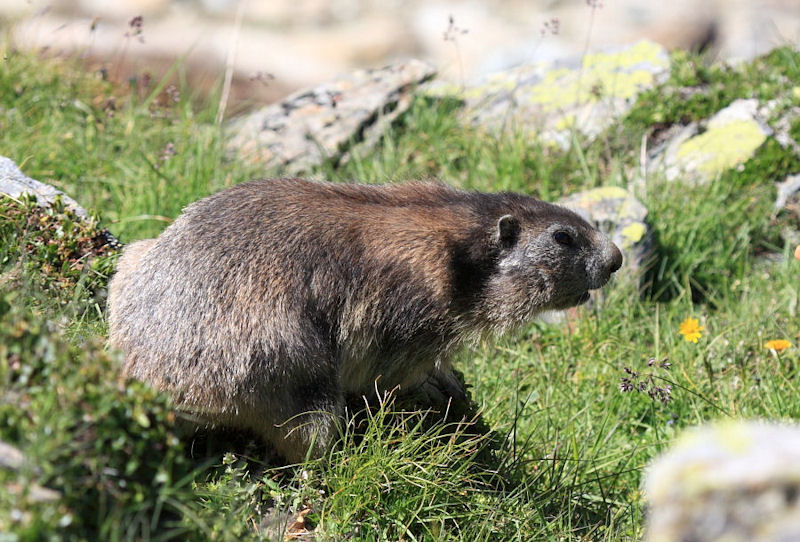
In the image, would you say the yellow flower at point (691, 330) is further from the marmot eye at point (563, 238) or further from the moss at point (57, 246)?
the moss at point (57, 246)

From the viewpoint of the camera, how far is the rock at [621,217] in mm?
7582

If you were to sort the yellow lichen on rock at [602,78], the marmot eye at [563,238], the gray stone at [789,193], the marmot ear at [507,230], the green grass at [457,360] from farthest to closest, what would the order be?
the yellow lichen on rock at [602,78]
the gray stone at [789,193]
the marmot eye at [563,238]
the marmot ear at [507,230]
the green grass at [457,360]

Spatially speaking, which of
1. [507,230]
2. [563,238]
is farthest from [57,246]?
[563,238]

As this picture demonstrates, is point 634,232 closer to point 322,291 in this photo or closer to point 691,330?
point 691,330

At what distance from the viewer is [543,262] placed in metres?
5.61

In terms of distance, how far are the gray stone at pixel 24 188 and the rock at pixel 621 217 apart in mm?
4097

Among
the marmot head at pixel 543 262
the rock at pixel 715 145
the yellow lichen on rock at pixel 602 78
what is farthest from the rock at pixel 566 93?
the marmot head at pixel 543 262

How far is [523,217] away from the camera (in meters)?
5.69

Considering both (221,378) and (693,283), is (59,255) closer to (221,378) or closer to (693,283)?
(221,378)

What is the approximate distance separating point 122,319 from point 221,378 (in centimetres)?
68

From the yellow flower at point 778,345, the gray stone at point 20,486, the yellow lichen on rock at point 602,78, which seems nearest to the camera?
the gray stone at point 20,486

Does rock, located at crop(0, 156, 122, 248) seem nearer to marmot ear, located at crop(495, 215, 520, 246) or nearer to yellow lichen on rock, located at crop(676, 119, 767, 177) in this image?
marmot ear, located at crop(495, 215, 520, 246)

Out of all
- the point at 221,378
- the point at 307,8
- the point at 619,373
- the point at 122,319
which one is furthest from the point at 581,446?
the point at 307,8

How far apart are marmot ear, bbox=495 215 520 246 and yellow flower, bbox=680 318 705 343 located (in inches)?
68.9
